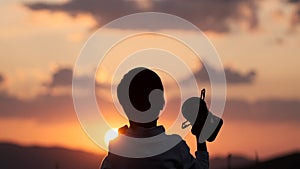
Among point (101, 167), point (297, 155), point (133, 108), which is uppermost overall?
point (297, 155)

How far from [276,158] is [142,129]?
10807cm

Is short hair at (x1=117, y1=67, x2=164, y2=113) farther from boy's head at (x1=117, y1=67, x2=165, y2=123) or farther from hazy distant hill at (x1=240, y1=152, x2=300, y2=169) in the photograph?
hazy distant hill at (x1=240, y1=152, x2=300, y2=169)

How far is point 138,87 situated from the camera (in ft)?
29.0

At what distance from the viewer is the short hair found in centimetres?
877

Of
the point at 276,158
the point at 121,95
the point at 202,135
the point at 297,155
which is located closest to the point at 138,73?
the point at 121,95

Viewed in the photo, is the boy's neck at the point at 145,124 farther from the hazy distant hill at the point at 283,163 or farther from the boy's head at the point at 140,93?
the hazy distant hill at the point at 283,163

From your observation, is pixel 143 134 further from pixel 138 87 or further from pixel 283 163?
pixel 283 163

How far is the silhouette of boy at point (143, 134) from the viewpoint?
28.8 feet

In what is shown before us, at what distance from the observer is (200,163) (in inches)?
343

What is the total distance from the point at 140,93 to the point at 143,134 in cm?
38

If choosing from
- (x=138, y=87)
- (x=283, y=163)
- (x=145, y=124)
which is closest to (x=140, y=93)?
(x=138, y=87)

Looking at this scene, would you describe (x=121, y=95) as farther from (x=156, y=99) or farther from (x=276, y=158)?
(x=276, y=158)

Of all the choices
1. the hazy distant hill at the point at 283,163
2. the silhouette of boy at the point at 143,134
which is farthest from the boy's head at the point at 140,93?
the hazy distant hill at the point at 283,163

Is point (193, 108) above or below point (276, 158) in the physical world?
below
